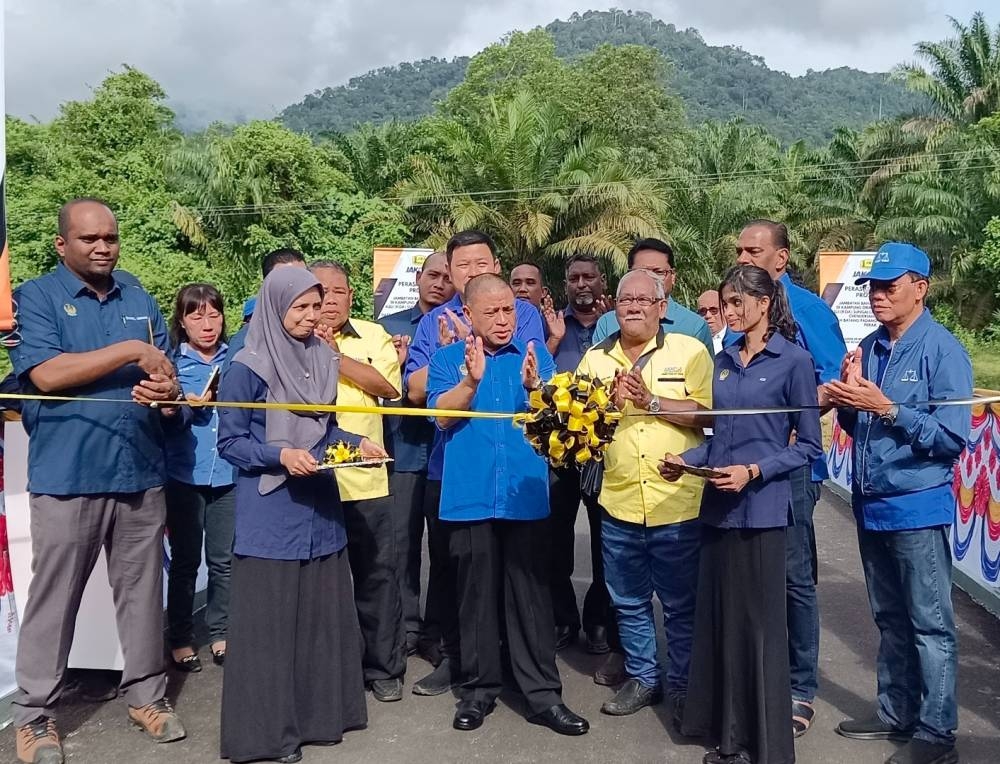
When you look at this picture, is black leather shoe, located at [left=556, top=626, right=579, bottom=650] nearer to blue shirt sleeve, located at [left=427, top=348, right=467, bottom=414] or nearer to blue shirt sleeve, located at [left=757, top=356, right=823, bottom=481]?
blue shirt sleeve, located at [left=427, top=348, right=467, bottom=414]

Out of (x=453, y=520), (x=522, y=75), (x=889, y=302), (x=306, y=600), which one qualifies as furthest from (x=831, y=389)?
(x=522, y=75)

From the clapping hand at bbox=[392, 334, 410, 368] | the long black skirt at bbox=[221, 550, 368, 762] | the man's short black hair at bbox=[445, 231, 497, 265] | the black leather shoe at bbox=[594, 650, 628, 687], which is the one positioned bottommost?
the black leather shoe at bbox=[594, 650, 628, 687]

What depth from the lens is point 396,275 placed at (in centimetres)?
1641

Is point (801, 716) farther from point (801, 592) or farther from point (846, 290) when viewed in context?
point (846, 290)

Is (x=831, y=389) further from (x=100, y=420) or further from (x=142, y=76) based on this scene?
(x=142, y=76)

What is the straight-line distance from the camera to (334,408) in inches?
173

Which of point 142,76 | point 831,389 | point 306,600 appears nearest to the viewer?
point 831,389

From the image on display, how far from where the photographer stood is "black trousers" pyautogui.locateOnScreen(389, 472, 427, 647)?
19.0 ft

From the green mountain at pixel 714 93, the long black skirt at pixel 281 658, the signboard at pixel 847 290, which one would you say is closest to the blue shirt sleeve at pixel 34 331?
the long black skirt at pixel 281 658

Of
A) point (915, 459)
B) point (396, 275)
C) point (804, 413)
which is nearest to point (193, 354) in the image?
point (804, 413)

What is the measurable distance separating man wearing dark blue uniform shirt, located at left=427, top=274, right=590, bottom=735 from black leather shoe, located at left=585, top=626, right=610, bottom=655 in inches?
44.7

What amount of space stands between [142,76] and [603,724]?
37.7 metres

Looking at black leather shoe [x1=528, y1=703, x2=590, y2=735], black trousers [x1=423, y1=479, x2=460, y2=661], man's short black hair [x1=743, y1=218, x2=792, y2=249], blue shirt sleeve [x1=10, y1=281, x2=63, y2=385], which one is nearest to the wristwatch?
man's short black hair [x1=743, y1=218, x2=792, y2=249]

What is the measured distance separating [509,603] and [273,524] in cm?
124
